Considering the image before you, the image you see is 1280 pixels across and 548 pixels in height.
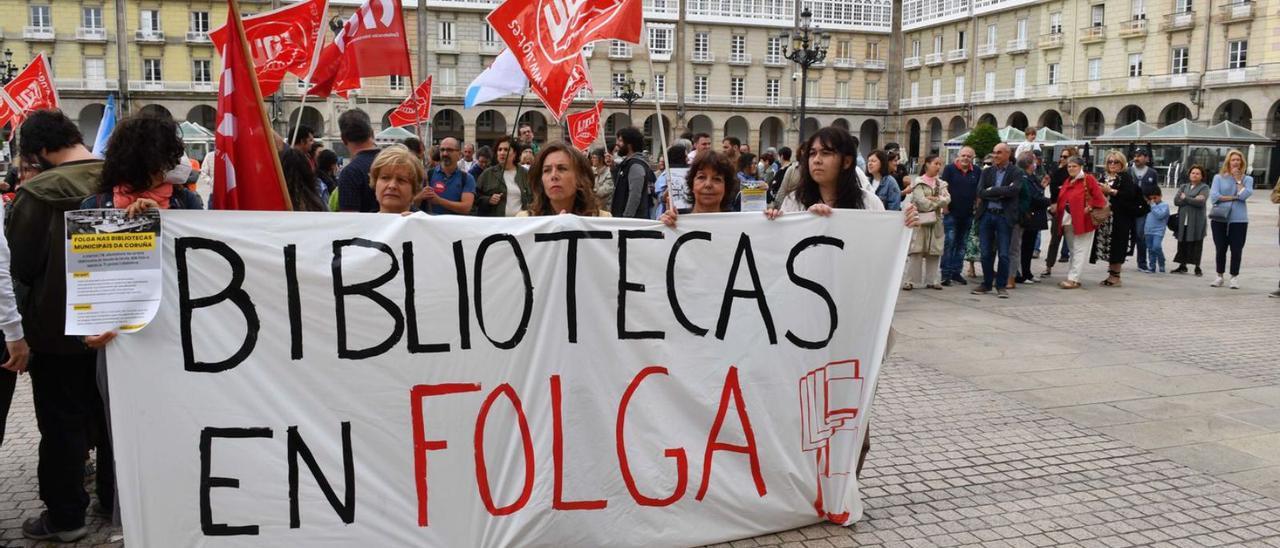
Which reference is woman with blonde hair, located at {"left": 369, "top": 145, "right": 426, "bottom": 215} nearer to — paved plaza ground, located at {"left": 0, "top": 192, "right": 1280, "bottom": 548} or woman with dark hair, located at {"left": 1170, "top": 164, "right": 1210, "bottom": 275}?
paved plaza ground, located at {"left": 0, "top": 192, "right": 1280, "bottom": 548}

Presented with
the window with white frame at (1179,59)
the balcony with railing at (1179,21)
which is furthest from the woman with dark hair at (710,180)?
the window with white frame at (1179,59)

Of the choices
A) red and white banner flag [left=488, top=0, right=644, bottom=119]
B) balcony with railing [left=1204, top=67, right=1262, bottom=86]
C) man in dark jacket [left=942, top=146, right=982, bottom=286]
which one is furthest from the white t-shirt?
balcony with railing [left=1204, top=67, right=1262, bottom=86]

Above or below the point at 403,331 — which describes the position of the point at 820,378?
below

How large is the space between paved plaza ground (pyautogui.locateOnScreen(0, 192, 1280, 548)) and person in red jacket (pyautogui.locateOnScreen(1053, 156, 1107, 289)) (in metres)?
2.12

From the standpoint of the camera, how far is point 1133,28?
4534 centimetres

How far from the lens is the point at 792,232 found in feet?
12.3

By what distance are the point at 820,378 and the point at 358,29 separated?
423 centimetres

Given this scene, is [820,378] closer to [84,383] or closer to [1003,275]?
[84,383]

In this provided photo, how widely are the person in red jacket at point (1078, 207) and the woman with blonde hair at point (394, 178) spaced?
933cm

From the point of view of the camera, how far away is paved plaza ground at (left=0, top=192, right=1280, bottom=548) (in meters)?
3.83

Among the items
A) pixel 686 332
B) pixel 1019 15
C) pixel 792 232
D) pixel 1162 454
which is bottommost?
pixel 1162 454

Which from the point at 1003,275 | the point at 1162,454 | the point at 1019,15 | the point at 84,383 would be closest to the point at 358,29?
the point at 84,383

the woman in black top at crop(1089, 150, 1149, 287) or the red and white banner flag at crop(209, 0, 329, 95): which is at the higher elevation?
the red and white banner flag at crop(209, 0, 329, 95)

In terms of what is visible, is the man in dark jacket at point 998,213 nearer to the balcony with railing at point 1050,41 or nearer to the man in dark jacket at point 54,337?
the man in dark jacket at point 54,337
